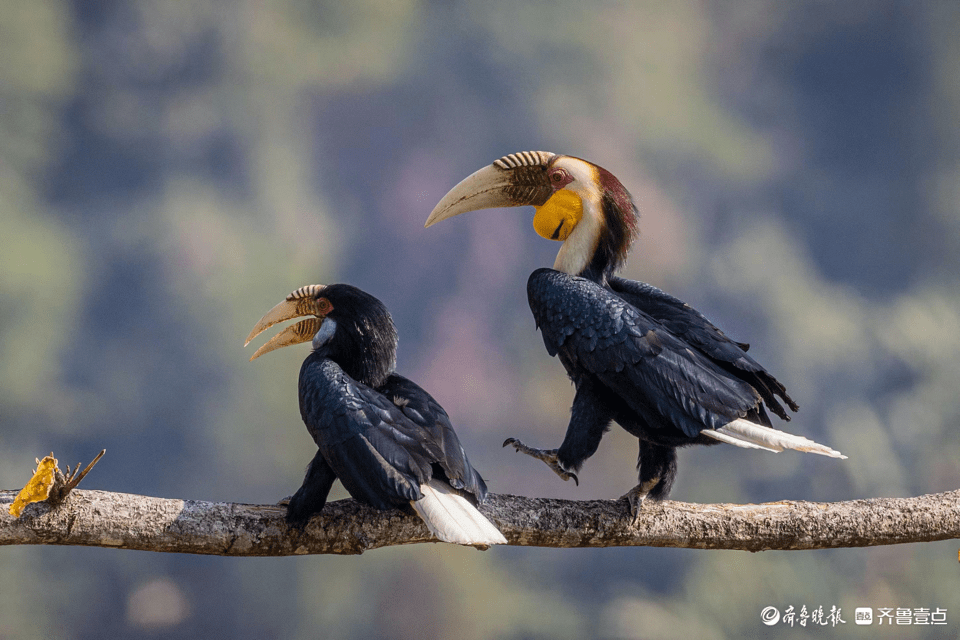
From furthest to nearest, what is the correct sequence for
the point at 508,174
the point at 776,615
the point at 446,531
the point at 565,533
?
the point at 776,615
the point at 508,174
the point at 565,533
the point at 446,531

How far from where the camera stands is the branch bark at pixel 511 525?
7.73ft

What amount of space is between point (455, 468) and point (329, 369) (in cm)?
51

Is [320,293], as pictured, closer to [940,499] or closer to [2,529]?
[2,529]

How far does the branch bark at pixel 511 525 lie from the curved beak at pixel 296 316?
2.21 feet

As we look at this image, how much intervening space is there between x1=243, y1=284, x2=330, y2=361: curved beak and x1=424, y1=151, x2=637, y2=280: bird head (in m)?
0.59

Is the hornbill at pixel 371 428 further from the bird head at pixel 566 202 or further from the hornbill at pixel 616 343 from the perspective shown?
the bird head at pixel 566 202

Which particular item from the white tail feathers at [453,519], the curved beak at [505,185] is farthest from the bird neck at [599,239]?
the white tail feathers at [453,519]

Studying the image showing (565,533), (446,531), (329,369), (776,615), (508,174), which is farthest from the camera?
(776,615)

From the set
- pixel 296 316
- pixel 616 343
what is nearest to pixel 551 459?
pixel 616 343

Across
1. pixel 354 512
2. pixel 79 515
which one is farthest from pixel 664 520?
pixel 79 515

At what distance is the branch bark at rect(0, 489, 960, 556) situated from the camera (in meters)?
2.36

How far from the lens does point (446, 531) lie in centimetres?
209

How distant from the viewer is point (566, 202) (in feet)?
9.70

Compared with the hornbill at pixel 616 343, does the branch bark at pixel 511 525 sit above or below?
below
